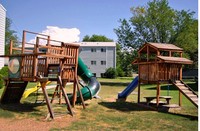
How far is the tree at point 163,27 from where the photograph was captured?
32469 mm

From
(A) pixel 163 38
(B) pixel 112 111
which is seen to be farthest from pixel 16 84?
(A) pixel 163 38

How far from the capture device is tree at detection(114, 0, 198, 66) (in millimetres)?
32469

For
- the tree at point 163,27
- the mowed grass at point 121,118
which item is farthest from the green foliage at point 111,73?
the mowed grass at point 121,118

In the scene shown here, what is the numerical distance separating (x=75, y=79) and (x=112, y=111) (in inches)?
88.2

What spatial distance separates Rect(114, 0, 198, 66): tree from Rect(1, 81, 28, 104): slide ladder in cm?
2294

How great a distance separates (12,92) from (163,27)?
24280mm

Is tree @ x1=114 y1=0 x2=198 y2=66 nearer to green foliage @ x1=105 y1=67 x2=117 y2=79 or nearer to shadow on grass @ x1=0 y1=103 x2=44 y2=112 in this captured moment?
green foliage @ x1=105 y1=67 x2=117 y2=79

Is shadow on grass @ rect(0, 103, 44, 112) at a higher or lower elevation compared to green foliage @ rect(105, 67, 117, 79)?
lower

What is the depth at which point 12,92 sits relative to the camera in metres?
12.7

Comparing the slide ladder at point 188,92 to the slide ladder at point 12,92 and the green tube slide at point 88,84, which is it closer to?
the green tube slide at point 88,84

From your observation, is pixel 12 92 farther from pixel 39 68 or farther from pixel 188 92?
pixel 188 92

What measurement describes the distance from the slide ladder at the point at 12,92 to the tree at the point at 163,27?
22939 millimetres

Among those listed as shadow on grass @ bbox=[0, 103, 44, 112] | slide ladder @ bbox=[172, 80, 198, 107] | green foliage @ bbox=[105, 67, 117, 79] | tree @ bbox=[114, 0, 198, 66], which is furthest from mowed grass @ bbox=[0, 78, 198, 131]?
green foliage @ bbox=[105, 67, 117, 79]

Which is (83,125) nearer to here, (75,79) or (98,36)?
(75,79)
